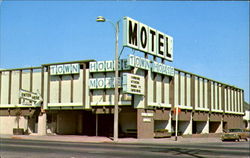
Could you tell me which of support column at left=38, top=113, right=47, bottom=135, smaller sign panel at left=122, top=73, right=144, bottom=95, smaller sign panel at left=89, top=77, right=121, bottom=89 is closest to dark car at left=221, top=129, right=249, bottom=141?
smaller sign panel at left=122, top=73, right=144, bottom=95

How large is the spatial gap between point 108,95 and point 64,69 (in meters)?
7.09

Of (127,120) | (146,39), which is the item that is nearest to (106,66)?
(146,39)

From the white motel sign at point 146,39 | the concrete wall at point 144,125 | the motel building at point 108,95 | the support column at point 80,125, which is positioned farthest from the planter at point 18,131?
the white motel sign at point 146,39

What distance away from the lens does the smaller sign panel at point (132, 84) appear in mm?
39000

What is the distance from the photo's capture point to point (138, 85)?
134ft

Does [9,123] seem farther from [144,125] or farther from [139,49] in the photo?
[139,49]

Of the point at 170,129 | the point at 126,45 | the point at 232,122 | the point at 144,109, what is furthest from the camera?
the point at 232,122

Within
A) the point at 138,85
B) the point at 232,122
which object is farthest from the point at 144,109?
the point at 232,122

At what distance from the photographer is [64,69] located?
46.2 meters

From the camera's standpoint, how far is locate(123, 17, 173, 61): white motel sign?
4022 cm

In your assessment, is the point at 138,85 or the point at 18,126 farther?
the point at 18,126

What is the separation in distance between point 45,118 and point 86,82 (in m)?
8.23

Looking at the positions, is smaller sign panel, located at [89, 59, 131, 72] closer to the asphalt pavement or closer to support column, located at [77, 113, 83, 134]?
support column, located at [77, 113, 83, 134]

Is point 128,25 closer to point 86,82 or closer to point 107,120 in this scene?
point 86,82
